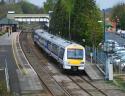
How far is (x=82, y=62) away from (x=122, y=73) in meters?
3.66

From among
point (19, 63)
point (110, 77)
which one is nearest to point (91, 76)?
point (110, 77)

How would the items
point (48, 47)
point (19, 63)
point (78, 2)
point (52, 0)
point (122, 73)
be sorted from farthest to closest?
point (52, 0), point (78, 2), point (48, 47), point (19, 63), point (122, 73)

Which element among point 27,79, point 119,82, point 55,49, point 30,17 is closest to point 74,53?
point 27,79

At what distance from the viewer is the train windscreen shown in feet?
140

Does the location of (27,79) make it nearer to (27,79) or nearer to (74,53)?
(27,79)

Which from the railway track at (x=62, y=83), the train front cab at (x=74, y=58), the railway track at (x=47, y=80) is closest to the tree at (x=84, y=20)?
the railway track at (x=47, y=80)

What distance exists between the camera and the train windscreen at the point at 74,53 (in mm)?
42781

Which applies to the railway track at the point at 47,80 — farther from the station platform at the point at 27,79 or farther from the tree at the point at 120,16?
the tree at the point at 120,16

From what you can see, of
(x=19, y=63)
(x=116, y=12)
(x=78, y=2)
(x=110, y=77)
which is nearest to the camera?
(x=110, y=77)

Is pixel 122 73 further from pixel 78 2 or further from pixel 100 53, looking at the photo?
pixel 78 2

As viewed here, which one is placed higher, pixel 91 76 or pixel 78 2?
pixel 78 2

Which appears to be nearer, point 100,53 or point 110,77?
point 110,77

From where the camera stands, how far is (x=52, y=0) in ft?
362

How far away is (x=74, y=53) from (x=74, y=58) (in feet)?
1.90
